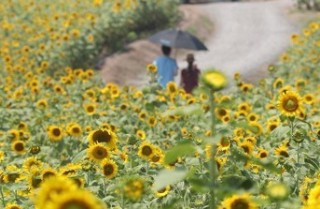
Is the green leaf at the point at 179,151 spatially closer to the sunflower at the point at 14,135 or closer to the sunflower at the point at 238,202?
the sunflower at the point at 238,202

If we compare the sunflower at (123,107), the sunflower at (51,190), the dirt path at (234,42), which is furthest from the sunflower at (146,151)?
the dirt path at (234,42)

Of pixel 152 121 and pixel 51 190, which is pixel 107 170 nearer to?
pixel 51 190

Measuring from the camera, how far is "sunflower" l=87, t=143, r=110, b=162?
3971 millimetres

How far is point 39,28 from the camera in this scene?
16094 millimetres

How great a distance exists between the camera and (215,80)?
218 centimetres

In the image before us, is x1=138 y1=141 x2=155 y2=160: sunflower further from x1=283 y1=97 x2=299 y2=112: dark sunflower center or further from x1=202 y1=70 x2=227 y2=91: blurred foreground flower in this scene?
x1=202 y1=70 x2=227 y2=91: blurred foreground flower

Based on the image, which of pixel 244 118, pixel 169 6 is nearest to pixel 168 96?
pixel 244 118

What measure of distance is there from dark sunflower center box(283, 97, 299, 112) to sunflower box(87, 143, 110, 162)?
1.15m

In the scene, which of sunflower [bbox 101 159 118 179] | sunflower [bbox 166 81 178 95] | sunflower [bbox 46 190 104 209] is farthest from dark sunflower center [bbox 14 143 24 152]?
sunflower [bbox 46 190 104 209]

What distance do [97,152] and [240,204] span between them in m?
1.58

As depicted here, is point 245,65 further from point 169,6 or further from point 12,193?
point 12,193

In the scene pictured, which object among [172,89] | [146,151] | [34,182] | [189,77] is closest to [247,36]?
[189,77]

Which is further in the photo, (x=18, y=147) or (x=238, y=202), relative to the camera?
(x=18, y=147)

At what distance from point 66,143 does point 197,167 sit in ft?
8.14
